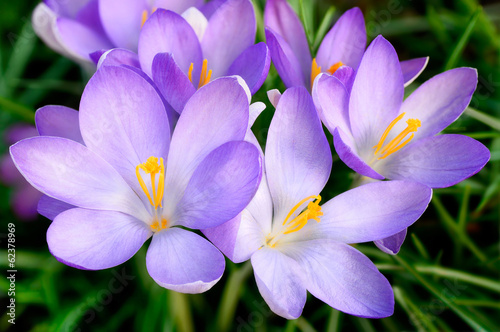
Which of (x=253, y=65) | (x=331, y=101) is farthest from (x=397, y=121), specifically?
A: (x=253, y=65)

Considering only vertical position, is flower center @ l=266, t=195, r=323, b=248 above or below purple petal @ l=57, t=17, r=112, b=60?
below

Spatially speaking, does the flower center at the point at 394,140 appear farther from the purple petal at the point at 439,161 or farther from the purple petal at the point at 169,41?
the purple petal at the point at 169,41

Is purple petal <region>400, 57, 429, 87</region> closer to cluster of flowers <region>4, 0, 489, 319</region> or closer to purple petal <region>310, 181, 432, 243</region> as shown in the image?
cluster of flowers <region>4, 0, 489, 319</region>

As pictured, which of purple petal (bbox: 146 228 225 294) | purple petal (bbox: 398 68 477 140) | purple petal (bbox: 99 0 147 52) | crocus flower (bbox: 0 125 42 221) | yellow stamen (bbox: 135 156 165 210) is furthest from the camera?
crocus flower (bbox: 0 125 42 221)

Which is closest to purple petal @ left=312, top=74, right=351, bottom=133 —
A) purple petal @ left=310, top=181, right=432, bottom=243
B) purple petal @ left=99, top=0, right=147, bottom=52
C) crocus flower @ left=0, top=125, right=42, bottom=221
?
purple petal @ left=310, top=181, right=432, bottom=243

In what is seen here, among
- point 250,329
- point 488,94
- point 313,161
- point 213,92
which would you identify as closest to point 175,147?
point 213,92

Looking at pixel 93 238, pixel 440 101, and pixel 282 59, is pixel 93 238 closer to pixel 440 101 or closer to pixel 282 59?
pixel 282 59

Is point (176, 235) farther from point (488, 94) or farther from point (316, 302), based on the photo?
point (488, 94)

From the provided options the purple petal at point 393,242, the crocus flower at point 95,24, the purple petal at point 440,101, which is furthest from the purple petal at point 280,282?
the crocus flower at point 95,24
